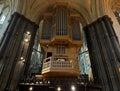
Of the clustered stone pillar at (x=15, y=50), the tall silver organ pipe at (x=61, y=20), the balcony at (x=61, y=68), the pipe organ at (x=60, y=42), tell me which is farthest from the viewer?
the tall silver organ pipe at (x=61, y=20)

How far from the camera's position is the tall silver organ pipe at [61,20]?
1398cm

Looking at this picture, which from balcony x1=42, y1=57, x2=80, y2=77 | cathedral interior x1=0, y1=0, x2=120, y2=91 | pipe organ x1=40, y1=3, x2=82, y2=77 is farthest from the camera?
pipe organ x1=40, y1=3, x2=82, y2=77

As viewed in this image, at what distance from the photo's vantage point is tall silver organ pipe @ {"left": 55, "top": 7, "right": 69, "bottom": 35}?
13977 millimetres

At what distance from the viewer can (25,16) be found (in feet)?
A: 45.3

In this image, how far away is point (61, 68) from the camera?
11031 mm

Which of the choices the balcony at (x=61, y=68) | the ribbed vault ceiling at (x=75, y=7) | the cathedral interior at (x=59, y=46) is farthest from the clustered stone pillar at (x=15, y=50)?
the balcony at (x=61, y=68)

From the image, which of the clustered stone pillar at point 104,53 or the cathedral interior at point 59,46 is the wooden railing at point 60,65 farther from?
the clustered stone pillar at point 104,53

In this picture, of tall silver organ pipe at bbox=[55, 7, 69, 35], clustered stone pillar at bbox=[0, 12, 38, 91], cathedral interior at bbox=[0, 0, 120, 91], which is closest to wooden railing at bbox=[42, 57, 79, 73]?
cathedral interior at bbox=[0, 0, 120, 91]

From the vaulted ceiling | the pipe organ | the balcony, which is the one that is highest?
the vaulted ceiling

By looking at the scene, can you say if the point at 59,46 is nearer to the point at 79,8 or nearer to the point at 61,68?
the point at 61,68

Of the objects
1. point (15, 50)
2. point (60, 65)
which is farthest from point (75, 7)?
point (15, 50)

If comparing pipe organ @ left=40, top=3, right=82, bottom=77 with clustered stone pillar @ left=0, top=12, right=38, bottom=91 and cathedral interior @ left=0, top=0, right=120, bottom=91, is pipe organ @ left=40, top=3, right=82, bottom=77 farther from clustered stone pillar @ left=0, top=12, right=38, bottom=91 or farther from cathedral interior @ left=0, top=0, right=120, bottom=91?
clustered stone pillar @ left=0, top=12, right=38, bottom=91

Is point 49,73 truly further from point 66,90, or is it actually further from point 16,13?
point 16,13

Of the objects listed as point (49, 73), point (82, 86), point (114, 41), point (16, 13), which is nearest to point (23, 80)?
point (49, 73)
